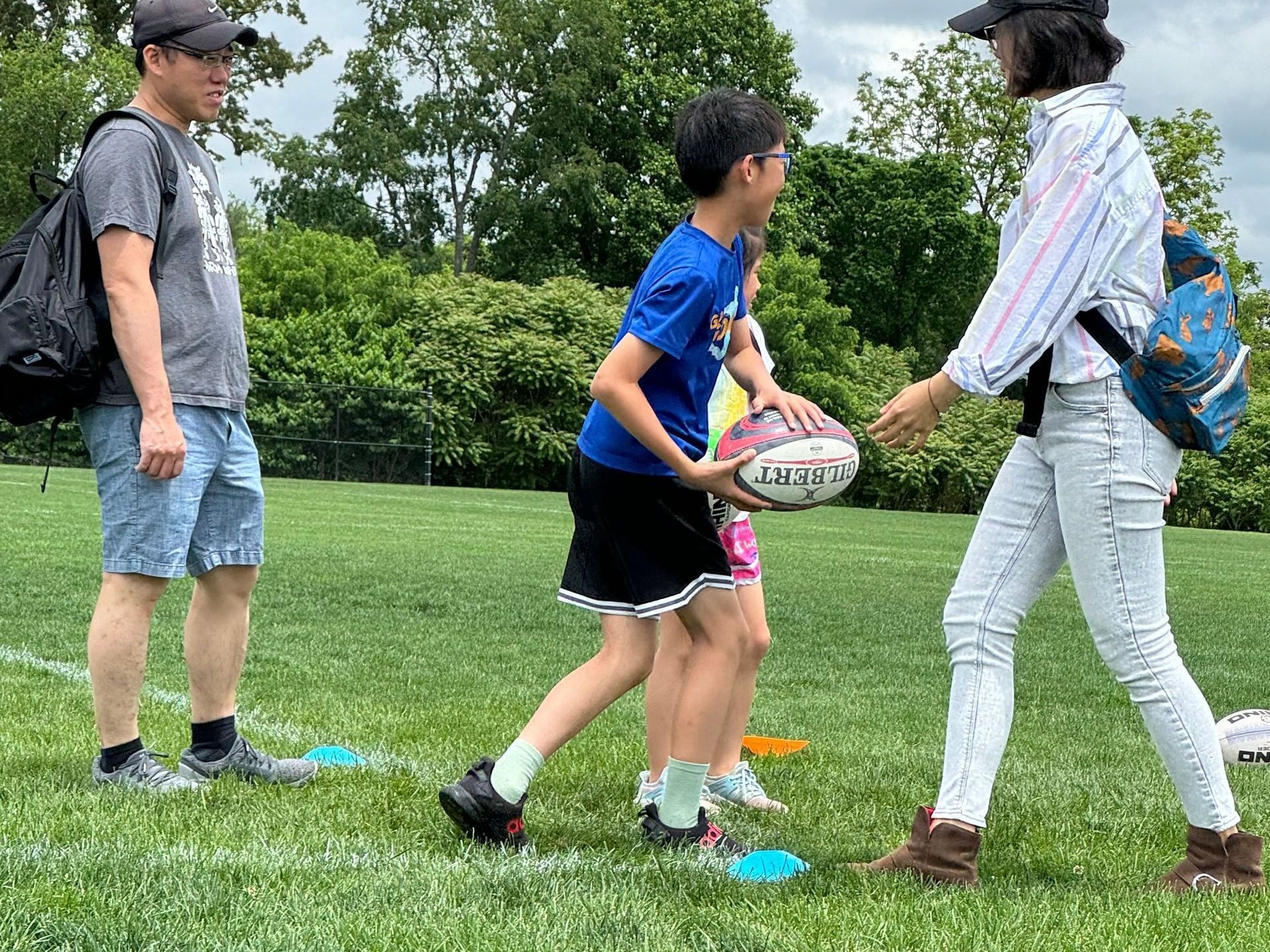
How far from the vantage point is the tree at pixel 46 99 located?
1497 inches

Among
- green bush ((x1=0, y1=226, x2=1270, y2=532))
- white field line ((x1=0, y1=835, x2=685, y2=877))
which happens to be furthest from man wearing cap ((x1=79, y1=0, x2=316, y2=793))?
green bush ((x1=0, y1=226, x2=1270, y2=532))

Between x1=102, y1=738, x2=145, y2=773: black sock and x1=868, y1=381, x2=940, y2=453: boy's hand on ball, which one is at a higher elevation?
x1=868, y1=381, x2=940, y2=453: boy's hand on ball

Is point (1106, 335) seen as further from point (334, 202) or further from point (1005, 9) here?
point (334, 202)

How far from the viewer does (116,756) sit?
13.8ft

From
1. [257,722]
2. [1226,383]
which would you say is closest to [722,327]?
[1226,383]

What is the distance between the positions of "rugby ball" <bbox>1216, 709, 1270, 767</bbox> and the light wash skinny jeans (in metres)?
1.96

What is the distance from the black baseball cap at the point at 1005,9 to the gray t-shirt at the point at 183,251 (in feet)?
7.46

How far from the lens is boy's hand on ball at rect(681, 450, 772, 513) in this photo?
355cm

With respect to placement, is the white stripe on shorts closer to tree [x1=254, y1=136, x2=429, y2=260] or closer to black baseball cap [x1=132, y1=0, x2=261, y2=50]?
black baseball cap [x1=132, y1=0, x2=261, y2=50]

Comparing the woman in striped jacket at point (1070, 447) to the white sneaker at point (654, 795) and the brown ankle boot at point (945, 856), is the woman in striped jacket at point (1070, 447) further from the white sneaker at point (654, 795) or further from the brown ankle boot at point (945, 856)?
the white sneaker at point (654, 795)

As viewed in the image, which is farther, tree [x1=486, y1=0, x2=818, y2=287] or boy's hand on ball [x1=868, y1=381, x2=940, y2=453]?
tree [x1=486, y1=0, x2=818, y2=287]

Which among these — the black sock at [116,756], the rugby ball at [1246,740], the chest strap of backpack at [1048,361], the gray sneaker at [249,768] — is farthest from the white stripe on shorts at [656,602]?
the rugby ball at [1246,740]

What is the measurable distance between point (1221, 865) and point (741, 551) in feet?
5.73

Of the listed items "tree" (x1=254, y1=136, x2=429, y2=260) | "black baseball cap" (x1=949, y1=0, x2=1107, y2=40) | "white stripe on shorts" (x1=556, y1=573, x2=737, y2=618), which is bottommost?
"white stripe on shorts" (x1=556, y1=573, x2=737, y2=618)
